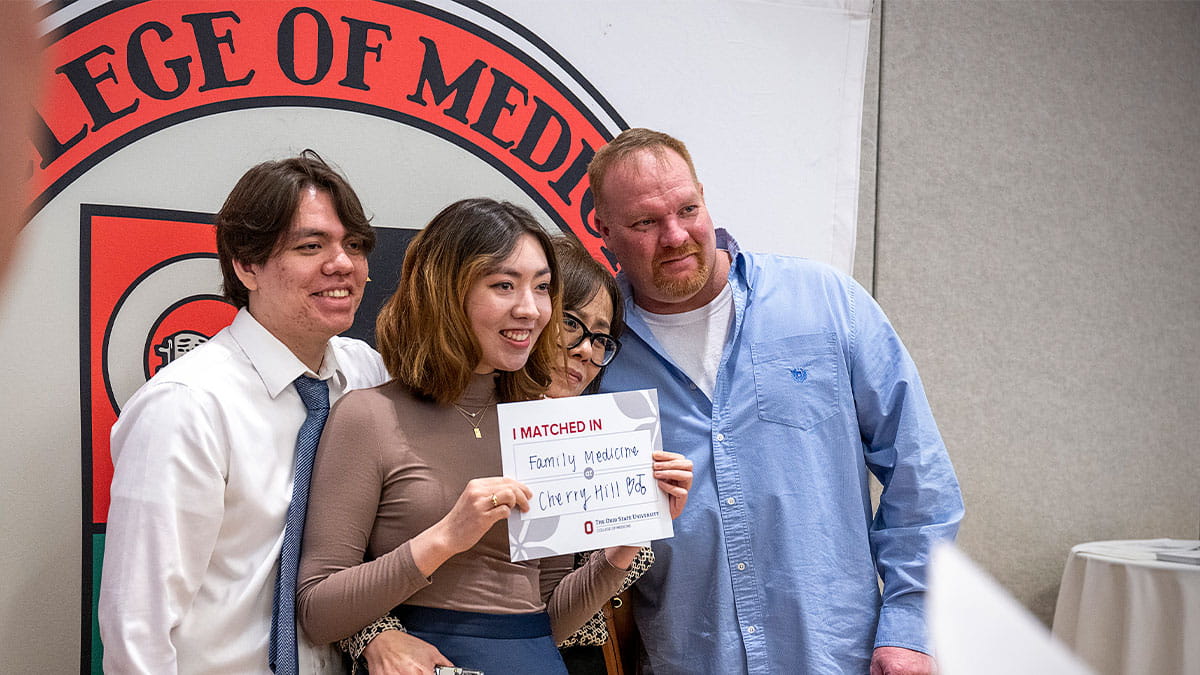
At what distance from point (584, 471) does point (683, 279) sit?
60cm

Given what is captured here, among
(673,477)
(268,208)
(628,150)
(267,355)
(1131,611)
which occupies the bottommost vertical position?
(1131,611)

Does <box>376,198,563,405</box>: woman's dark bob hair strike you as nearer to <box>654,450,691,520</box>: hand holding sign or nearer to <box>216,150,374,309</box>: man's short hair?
<box>216,150,374,309</box>: man's short hair

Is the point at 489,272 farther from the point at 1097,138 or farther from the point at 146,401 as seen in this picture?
the point at 1097,138

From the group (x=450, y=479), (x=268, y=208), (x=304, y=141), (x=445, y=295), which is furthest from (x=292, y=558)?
(x=304, y=141)

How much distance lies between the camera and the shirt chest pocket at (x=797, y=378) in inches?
88.4

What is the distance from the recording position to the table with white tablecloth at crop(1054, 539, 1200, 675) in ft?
9.43

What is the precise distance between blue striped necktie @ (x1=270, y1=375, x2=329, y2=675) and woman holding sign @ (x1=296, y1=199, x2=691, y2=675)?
4cm

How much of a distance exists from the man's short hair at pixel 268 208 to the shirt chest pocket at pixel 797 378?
0.95 metres

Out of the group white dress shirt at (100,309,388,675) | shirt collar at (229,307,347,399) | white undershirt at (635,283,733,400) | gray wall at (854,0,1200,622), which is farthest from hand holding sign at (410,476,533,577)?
gray wall at (854,0,1200,622)

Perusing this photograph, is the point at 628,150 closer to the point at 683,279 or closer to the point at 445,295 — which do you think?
the point at 683,279

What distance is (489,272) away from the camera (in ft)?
6.05

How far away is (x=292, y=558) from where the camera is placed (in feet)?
5.83

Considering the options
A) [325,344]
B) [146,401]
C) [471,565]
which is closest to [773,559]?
[471,565]

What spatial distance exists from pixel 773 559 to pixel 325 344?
1071 millimetres
